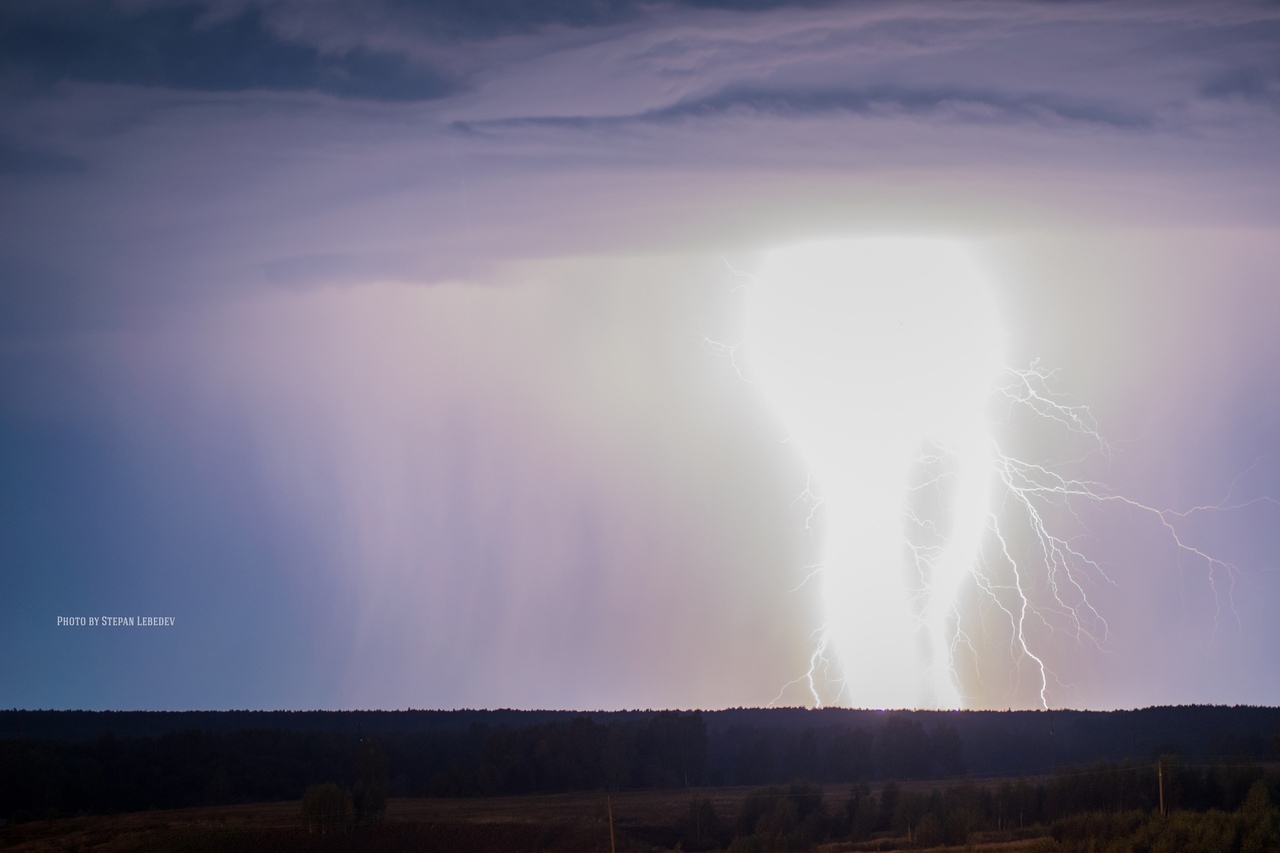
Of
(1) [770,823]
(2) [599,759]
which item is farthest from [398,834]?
(2) [599,759]

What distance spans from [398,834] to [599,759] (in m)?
40.7

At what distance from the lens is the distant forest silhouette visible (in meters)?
67.7

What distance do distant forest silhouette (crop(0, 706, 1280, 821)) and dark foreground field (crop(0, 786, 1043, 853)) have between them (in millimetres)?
3888

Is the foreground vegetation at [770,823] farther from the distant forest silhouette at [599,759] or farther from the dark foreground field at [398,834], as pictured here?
the distant forest silhouette at [599,759]

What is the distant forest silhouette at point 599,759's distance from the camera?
6769 cm

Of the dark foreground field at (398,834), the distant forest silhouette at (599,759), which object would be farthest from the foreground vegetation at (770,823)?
the distant forest silhouette at (599,759)

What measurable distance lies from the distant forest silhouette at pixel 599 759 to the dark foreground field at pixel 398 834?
389 cm

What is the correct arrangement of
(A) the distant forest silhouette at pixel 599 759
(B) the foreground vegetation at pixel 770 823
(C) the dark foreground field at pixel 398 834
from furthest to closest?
(A) the distant forest silhouette at pixel 599 759, (C) the dark foreground field at pixel 398 834, (B) the foreground vegetation at pixel 770 823

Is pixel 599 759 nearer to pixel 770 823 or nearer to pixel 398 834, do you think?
pixel 770 823

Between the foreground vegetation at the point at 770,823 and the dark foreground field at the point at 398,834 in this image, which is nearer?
the foreground vegetation at the point at 770,823

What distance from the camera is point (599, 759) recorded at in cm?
9000

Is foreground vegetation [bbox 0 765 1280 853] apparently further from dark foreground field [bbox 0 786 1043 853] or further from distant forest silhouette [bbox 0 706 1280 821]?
distant forest silhouette [bbox 0 706 1280 821]

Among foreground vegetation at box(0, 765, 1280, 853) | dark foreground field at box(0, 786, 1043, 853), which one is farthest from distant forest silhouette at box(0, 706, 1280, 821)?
dark foreground field at box(0, 786, 1043, 853)

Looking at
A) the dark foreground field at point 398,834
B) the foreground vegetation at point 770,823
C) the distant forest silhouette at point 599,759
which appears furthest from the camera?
the distant forest silhouette at point 599,759
